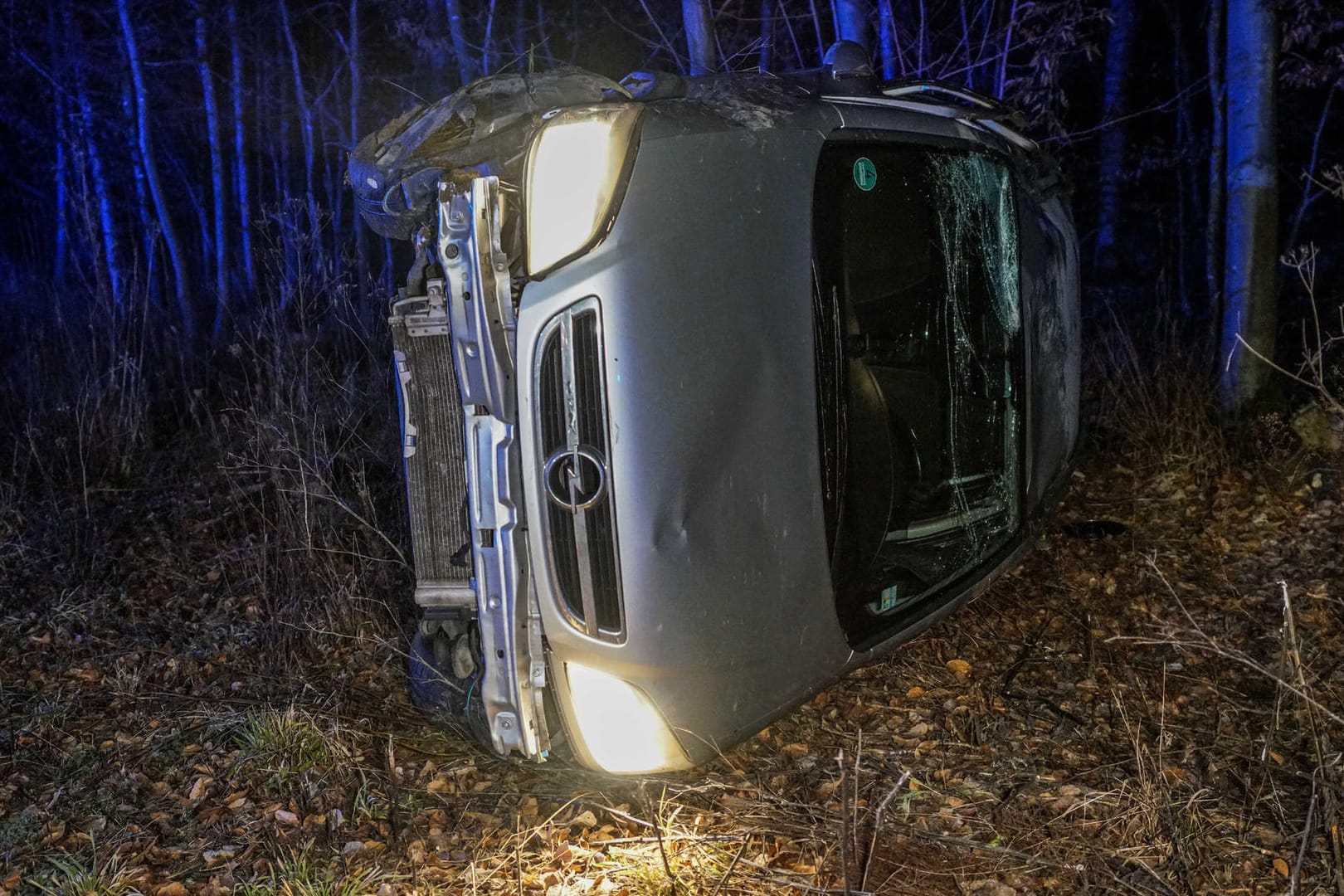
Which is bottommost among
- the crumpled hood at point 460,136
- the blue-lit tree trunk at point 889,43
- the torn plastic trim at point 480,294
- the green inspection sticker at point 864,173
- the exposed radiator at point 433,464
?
the exposed radiator at point 433,464

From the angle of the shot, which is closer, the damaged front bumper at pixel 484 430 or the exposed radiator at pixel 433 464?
the damaged front bumper at pixel 484 430

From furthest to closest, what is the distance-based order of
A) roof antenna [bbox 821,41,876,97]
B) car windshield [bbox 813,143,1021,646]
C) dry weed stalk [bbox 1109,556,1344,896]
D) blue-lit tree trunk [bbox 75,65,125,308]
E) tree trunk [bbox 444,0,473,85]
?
1. tree trunk [bbox 444,0,473,85]
2. blue-lit tree trunk [bbox 75,65,125,308]
3. roof antenna [bbox 821,41,876,97]
4. car windshield [bbox 813,143,1021,646]
5. dry weed stalk [bbox 1109,556,1344,896]

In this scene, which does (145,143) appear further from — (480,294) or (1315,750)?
(1315,750)

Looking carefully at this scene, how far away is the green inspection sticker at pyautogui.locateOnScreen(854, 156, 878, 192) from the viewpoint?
9.31 feet

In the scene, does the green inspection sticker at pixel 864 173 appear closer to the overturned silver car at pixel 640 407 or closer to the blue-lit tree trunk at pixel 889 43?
the overturned silver car at pixel 640 407

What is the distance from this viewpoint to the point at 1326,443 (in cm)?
519

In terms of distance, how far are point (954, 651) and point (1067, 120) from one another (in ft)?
39.6

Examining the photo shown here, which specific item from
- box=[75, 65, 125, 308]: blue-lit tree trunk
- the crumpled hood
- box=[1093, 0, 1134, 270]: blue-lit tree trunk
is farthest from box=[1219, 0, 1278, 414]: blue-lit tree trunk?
box=[75, 65, 125, 308]: blue-lit tree trunk

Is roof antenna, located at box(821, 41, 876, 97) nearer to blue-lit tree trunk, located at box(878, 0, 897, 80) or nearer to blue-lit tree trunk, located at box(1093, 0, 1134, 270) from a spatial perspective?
blue-lit tree trunk, located at box(878, 0, 897, 80)

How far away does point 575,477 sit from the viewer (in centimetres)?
232

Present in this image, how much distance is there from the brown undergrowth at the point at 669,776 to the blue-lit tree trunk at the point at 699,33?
2625mm

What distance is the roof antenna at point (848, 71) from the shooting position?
2.98 meters

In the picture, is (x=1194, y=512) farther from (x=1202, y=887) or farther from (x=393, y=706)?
(x=393, y=706)

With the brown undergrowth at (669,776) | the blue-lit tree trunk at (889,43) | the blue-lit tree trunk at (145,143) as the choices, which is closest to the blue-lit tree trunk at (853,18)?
Result: the blue-lit tree trunk at (889,43)
